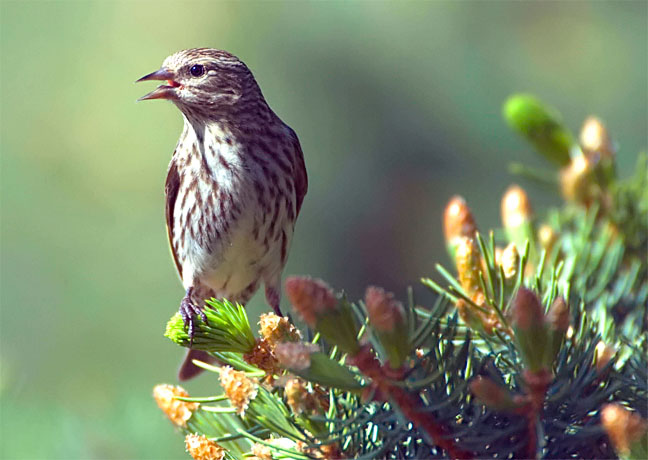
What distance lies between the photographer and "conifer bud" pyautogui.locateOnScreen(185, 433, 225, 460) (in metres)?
1.07

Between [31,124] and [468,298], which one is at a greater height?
[31,124]

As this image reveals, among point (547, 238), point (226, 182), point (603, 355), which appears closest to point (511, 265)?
point (603, 355)

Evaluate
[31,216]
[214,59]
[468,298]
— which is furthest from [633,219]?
[31,216]

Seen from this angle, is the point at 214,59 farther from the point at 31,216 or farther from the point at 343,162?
the point at 31,216

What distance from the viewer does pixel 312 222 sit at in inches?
129

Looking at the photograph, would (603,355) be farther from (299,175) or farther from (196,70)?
(196,70)

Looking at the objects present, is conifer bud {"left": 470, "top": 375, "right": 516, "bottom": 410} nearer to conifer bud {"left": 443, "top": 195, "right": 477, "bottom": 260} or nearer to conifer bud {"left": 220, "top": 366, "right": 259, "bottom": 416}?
conifer bud {"left": 220, "top": 366, "right": 259, "bottom": 416}

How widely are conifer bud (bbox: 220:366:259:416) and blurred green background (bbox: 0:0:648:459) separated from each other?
205 cm

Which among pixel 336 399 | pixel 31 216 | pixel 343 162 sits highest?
pixel 31 216

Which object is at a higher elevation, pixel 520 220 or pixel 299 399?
pixel 520 220

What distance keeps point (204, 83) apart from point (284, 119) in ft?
3.00

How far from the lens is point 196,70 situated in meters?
2.37

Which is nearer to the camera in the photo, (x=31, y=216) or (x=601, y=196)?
(x=601, y=196)

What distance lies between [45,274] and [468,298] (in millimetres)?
2413
